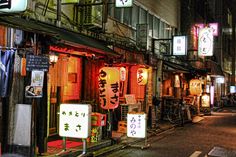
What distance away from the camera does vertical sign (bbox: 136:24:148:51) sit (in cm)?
2627

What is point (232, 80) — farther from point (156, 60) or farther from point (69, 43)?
point (69, 43)

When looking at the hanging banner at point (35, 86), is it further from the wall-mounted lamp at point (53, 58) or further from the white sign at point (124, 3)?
the white sign at point (124, 3)

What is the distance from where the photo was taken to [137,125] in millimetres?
16672

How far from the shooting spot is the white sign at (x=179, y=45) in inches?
1212

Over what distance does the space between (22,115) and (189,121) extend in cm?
1926

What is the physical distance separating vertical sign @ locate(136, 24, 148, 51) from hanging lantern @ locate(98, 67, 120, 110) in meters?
8.85

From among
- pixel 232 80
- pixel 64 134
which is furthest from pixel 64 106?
pixel 232 80

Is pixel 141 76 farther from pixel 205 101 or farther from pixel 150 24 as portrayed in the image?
pixel 205 101

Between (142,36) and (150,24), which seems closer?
(142,36)

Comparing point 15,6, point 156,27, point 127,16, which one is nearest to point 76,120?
point 15,6

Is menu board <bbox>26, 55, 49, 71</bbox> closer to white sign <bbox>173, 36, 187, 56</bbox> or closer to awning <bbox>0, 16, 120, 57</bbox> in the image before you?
awning <bbox>0, 16, 120, 57</bbox>

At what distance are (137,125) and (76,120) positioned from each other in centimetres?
394

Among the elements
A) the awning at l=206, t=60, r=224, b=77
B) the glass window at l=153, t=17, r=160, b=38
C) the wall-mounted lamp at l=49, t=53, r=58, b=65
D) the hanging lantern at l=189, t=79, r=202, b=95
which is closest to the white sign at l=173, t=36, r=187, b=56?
the glass window at l=153, t=17, r=160, b=38

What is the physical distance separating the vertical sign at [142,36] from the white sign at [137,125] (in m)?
10.2
